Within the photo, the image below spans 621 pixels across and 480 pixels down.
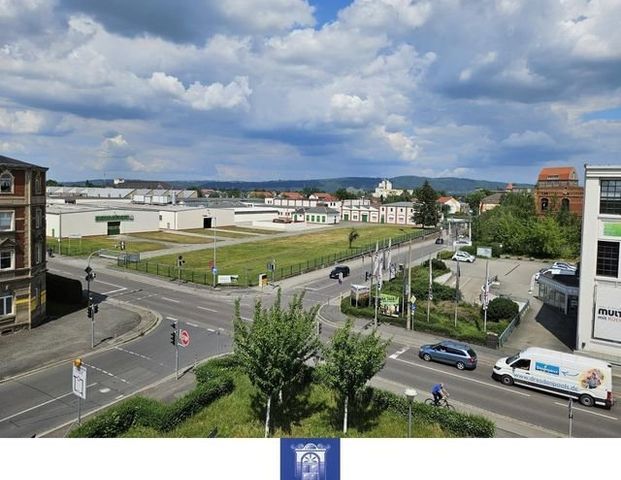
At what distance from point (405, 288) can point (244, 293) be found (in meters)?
16.0

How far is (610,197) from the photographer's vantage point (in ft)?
99.2

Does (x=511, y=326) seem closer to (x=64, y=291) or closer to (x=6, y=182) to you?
(x=64, y=291)

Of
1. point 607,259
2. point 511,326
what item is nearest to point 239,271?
point 511,326

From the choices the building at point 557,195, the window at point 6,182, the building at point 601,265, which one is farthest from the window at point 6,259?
the building at point 557,195

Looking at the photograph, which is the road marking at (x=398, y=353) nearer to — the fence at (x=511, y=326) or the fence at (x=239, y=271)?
the fence at (x=511, y=326)

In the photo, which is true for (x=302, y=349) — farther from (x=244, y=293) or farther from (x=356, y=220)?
(x=356, y=220)

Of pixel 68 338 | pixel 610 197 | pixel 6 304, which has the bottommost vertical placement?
pixel 68 338

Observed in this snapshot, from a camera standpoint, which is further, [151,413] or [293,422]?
[293,422]

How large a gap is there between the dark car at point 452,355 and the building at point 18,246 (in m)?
26.4

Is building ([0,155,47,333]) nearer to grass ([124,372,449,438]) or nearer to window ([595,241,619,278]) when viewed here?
grass ([124,372,449,438])

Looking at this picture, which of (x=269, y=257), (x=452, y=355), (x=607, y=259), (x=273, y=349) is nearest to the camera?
(x=273, y=349)

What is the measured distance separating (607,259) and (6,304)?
3875cm

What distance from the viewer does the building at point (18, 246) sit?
31.5 meters

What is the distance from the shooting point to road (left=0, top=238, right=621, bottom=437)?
21.2 metres
